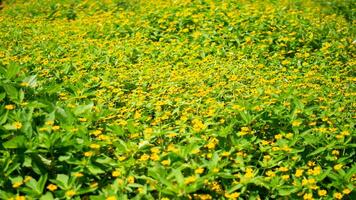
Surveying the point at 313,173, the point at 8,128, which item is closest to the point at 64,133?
the point at 8,128

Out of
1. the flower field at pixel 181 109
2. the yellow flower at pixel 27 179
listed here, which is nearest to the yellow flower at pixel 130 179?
the flower field at pixel 181 109

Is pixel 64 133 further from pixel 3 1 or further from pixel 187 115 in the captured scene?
pixel 3 1

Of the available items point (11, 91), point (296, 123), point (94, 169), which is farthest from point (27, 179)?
point (296, 123)

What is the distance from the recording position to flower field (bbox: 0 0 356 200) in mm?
2514

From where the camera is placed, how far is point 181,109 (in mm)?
3406

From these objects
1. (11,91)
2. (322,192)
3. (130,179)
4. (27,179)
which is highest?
(11,91)

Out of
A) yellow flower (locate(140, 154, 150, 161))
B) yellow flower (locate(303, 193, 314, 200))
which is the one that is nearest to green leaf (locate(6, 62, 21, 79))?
yellow flower (locate(140, 154, 150, 161))

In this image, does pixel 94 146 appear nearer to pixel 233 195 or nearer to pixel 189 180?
pixel 189 180

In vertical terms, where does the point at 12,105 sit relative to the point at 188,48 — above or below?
above

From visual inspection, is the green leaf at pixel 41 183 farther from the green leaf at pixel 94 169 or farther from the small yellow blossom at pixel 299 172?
the small yellow blossom at pixel 299 172

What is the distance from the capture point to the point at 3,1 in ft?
28.2

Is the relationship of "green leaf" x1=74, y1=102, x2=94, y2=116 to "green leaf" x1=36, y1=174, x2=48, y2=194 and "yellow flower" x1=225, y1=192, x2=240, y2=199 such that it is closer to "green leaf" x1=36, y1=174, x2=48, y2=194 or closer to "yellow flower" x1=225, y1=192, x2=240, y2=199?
"green leaf" x1=36, y1=174, x2=48, y2=194

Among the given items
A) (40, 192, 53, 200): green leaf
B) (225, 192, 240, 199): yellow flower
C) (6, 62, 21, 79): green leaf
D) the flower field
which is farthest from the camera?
(6, 62, 21, 79): green leaf

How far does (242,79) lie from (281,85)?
0.37 m
